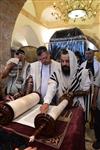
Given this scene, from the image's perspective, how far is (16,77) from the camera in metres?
2.83

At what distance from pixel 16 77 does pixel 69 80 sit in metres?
0.79

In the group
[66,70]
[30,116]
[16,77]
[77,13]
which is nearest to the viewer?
[30,116]

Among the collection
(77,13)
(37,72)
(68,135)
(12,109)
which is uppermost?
(77,13)

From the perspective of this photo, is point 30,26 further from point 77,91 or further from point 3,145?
point 3,145

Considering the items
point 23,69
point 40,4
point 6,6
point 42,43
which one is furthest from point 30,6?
point 23,69

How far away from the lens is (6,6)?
3357mm

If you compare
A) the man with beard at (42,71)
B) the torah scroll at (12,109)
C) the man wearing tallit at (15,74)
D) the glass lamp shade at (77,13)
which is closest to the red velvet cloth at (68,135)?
the torah scroll at (12,109)

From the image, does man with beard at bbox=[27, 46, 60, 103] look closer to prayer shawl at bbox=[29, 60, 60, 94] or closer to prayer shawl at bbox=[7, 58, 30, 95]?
prayer shawl at bbox=[29, 60, 60, 94]

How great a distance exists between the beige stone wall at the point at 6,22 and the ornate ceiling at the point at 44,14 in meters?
3.33

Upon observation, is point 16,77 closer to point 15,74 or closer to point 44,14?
point 15,74

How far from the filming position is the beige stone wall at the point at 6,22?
333cm

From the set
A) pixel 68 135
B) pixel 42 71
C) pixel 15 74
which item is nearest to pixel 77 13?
pixel 15 74

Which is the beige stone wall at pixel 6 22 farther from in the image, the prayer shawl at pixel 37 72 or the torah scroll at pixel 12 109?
the torah scroll at pixel 12 109

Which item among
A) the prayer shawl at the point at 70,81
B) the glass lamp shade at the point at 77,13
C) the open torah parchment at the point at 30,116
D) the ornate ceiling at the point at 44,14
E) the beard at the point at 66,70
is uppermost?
the ornate ceiling at the point at 44,14
